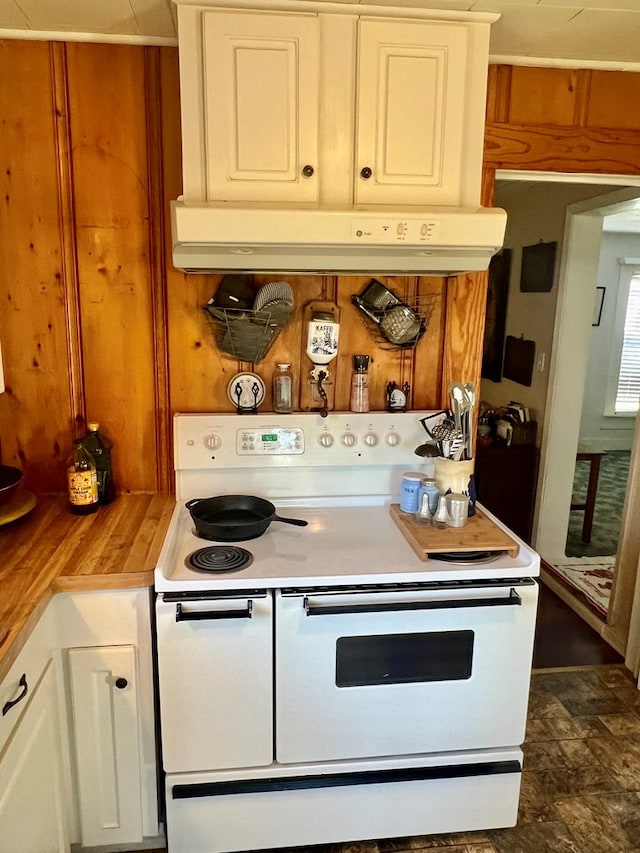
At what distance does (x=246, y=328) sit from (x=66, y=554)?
2.85 feet

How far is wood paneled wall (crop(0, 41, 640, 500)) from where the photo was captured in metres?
1.95

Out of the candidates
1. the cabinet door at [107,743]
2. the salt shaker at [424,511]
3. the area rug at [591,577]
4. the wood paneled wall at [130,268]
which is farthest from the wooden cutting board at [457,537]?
the area rug at [591,577]

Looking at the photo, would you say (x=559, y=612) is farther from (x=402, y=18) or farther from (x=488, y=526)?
(x=402, y=18)

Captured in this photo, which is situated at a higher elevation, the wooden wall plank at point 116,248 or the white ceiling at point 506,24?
the white ceiling at point 506,24

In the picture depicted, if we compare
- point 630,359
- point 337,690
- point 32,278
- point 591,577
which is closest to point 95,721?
point 337,690

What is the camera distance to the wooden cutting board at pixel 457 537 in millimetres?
1737

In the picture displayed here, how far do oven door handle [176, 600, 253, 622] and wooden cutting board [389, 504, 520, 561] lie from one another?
506 millimetres

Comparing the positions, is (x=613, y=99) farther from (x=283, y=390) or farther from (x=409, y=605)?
(x=409, y=605)

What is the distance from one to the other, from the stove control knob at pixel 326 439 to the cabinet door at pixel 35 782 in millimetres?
1020

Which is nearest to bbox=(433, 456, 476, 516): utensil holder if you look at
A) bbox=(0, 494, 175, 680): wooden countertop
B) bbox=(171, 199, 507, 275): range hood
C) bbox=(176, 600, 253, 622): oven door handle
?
bbox=(171, 199, 507, 275): range hood

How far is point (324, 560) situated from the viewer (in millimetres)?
1724

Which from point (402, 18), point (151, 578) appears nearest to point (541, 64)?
point (402, 18)

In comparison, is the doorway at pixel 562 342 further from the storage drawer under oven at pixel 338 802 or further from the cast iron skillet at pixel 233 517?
the cast iron skillet at pixel 233 517

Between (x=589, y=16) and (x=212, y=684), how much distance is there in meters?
2.08
